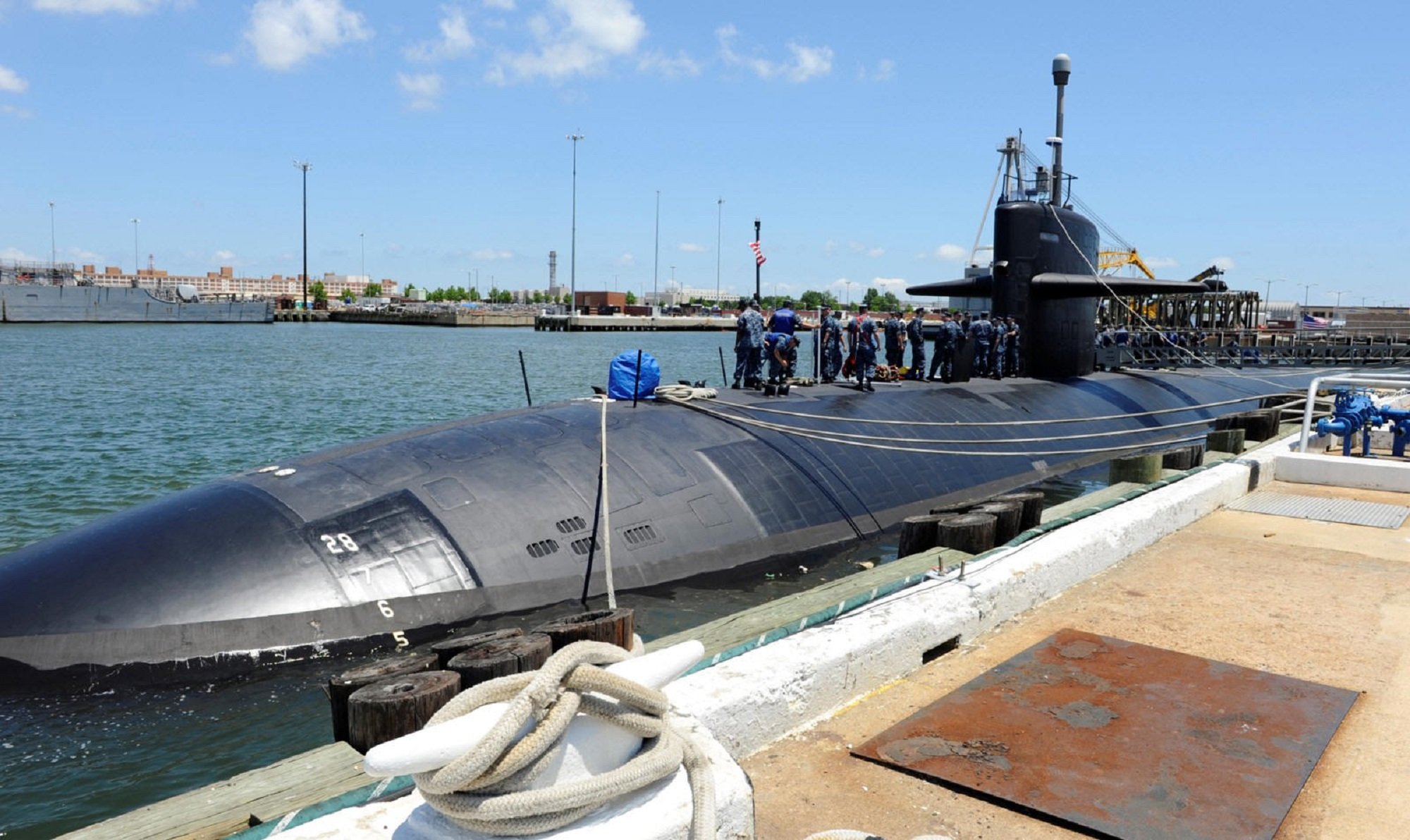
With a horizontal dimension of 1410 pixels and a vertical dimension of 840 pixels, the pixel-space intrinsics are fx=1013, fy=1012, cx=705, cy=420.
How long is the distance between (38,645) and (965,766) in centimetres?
660

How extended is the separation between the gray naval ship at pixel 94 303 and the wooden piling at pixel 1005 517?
9802cm

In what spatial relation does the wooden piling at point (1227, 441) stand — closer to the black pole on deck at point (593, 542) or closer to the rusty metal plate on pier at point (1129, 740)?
the black pole on deck at point (593, 542)

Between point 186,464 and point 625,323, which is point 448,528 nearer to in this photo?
point 186,464

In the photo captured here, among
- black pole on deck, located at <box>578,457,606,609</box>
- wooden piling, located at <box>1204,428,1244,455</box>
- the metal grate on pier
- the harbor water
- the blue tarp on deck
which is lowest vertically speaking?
the harbor water

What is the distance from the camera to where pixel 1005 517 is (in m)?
7.34

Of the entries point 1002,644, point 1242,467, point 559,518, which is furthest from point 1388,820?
point 1242,467

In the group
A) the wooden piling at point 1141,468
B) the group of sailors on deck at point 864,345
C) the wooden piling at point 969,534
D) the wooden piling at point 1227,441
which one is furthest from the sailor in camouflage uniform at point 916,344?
the wooden piling at point 969,534

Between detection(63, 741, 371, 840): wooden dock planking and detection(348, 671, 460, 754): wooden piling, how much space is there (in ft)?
0.30

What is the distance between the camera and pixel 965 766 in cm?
411

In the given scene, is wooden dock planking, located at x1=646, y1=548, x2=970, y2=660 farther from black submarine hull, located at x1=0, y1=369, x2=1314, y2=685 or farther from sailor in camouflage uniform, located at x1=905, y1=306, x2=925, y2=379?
sailor in camouflage uniform, located at x1=905, y1=306, x2=925, y2=379

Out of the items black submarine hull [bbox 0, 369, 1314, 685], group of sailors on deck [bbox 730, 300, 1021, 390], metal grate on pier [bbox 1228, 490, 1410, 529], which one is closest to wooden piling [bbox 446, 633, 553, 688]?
black submarine hull [bbox 0, 369, 1314, 685]

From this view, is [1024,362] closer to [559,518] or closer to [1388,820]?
[559,518]

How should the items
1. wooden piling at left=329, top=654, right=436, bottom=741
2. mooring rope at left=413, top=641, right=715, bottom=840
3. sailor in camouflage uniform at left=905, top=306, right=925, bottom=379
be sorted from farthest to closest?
sailor in camouflage uniform at left=905, top=306, right=925, bottom=379
wooden piling at left=329, top=654, right=436, bottom=741
mooring rope at left=413, top=641, right=715, bottom=840

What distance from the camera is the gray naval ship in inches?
3386
